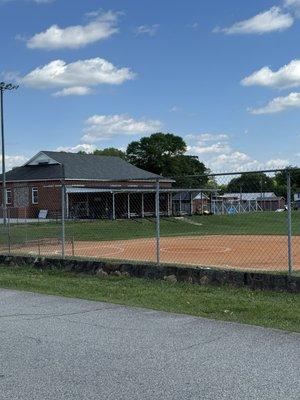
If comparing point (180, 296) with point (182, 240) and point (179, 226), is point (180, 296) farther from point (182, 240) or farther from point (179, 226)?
point (179, 226)

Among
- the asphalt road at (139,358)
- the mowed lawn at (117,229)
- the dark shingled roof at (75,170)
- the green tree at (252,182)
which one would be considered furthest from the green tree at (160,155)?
the asphalt road at (139,358)

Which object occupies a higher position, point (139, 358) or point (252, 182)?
point (252, 182)

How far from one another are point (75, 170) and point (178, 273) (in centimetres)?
4458

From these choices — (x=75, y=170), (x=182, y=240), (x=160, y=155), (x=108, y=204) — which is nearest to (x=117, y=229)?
(x=182, y=240)

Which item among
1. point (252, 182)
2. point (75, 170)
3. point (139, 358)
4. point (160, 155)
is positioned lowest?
point (139, 358)

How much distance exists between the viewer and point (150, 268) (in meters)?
12.2

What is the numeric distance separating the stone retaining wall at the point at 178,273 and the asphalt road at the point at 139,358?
8.24 ft

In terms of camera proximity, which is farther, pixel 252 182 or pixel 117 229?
pixel 117 229

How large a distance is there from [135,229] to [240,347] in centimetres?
3052

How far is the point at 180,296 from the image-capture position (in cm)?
1015

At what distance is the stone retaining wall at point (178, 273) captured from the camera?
10.3m

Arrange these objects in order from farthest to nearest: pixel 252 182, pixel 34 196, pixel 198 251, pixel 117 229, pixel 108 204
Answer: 1. pixel 34 196
2. pixel 108 204
3. pixel 117 229
4. pixel 198 251
5. pixel 252 182

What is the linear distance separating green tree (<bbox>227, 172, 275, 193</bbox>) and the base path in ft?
15.0

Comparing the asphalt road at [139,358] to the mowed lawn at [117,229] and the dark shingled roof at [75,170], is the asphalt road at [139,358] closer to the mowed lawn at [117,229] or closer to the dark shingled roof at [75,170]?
the mowed lawn at [117,229]
